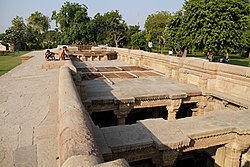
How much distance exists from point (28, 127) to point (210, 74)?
583 cm

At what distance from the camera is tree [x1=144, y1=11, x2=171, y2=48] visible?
40281mm

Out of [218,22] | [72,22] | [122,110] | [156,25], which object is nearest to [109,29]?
[72,22]

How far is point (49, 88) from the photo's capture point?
5.45 m

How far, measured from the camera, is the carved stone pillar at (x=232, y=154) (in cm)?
431

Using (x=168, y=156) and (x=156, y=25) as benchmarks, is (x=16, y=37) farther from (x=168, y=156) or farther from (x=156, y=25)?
(x=168, y=156)

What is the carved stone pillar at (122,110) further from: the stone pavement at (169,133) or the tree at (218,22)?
the tree at (218,22)

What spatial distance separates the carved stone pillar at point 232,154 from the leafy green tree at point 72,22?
1630 inches

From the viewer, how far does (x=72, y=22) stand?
143 feet

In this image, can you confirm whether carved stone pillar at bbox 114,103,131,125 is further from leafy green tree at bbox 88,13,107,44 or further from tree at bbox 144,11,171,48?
leafy green tree at bbox 88,13,107,44

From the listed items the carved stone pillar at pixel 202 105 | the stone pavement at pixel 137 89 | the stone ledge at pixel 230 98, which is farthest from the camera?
the carved stone pillar at pixel 202 105

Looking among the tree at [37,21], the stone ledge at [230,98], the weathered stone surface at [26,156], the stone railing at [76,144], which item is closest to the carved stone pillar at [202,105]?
the stone ledge at [230,98]

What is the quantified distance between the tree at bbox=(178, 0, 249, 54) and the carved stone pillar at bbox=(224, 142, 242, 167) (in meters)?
13.1

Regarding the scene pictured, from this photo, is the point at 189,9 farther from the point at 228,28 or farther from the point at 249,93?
the point at 249,93

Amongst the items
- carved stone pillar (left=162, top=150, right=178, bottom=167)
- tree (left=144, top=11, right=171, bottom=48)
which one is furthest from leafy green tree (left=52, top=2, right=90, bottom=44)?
carved stone pillar (left=162, top=150, right=178, bottom=167)
